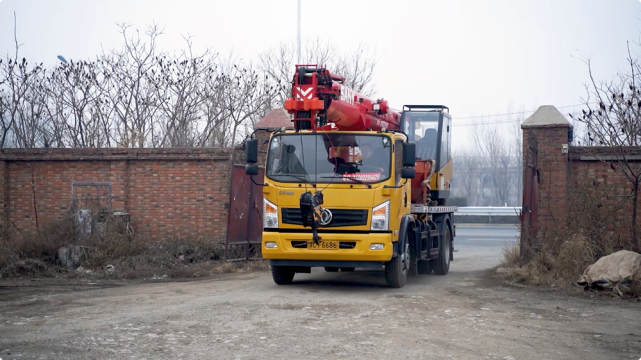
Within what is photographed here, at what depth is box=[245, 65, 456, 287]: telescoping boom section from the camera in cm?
1064

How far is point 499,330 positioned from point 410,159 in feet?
12.5

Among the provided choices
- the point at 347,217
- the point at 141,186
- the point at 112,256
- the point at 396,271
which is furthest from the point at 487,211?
the point at 347,217

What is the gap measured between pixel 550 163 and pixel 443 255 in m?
2.95

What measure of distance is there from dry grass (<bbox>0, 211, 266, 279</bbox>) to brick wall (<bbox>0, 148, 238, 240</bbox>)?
764mm

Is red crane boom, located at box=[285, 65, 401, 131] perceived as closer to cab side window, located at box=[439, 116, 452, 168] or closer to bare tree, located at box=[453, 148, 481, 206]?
cab side window, located at box=[439, 116, 452, 168]

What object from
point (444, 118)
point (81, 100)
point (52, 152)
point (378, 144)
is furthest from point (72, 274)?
point (81, 100)

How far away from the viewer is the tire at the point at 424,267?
49.1 ft

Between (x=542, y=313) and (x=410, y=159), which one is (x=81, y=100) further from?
(x=542, y=313)

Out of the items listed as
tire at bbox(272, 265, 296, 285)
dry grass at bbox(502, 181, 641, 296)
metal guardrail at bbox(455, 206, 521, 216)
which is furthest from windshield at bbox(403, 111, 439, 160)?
metal guardrail at bbox(455, 206, 521, 216)

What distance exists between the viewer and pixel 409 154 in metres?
11.2

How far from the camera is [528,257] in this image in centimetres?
1402

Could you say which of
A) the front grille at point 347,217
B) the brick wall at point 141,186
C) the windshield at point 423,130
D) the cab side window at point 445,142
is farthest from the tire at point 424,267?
the brick wall at point 141,186

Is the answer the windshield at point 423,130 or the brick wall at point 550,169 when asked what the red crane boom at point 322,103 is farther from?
the brick wall at point 550,169

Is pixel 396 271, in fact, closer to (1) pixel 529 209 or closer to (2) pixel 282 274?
(2) pixel 282 274
